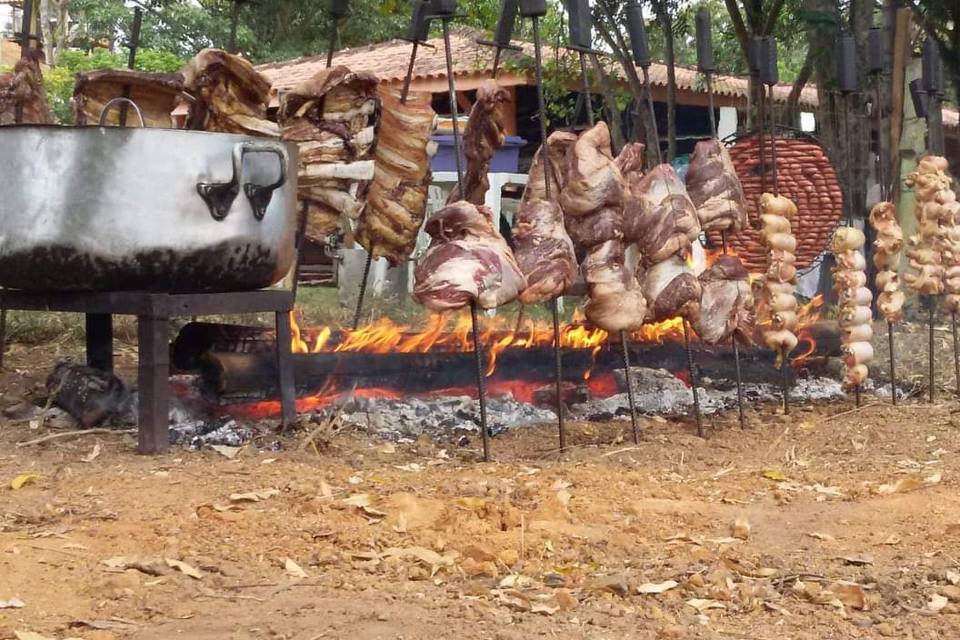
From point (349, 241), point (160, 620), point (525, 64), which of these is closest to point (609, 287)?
point (349, 241)

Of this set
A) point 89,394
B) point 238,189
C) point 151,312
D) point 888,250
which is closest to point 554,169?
point 238,189

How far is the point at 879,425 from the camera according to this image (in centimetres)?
728

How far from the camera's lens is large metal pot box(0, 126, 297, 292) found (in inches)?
214

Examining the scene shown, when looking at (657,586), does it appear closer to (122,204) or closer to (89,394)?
(122,204)

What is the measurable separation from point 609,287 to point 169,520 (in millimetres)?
2819

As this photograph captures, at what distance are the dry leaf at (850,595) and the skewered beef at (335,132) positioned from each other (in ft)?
12.9

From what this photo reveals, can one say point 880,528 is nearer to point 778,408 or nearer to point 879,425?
point 879,425

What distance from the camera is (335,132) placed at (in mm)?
6801

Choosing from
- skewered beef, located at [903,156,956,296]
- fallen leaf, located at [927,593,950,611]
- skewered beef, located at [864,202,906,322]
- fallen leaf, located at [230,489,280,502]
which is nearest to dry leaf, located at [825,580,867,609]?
fallen leaf, located at [927,593,950,611]

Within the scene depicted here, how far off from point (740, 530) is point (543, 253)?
6.68 feet

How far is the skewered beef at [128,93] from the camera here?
253 inches

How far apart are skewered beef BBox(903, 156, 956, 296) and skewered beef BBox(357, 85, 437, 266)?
3475 millimetres

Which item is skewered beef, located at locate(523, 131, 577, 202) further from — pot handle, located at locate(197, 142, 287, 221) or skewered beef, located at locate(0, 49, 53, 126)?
skewered beef, located at locate(0, 49, 53, 126)

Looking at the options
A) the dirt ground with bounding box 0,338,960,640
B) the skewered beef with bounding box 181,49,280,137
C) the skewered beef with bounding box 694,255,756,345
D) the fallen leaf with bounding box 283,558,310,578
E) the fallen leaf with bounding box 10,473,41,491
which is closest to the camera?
the dirt ground with bounding box 0,338,960,640
